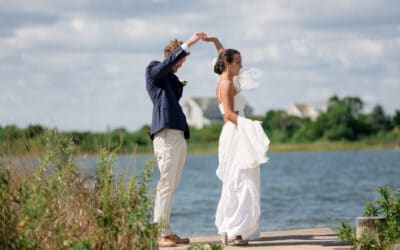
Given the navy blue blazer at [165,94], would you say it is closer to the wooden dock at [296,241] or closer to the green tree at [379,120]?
the wooden dock at [296,241]

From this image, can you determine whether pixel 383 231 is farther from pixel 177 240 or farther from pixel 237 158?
pixel 177 240

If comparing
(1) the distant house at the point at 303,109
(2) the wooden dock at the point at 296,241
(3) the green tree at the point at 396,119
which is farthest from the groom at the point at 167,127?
(1) the distant house at the point at 303,109

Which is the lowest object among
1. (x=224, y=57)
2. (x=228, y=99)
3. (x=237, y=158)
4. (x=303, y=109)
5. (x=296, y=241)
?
(x=303, y=109)

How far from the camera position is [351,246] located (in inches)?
293

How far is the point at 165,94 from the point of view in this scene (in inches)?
298

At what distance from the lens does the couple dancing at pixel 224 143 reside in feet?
24.6

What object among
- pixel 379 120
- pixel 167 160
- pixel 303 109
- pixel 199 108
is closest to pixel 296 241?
pixel 167 160

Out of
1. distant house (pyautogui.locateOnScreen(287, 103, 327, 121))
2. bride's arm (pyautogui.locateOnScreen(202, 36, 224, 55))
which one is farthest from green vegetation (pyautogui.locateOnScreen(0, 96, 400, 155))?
bride's arm (pyautogui.locateOnScreen(202, 36, 224, 55))

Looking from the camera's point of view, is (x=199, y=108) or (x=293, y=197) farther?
(x=199, y=108)

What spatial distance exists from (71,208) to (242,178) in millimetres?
1998

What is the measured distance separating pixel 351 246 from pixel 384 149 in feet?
219

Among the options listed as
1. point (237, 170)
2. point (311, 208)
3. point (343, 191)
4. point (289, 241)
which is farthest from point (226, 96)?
point (343, 191)

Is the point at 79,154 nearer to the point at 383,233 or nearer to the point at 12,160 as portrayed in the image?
the point at 12,160

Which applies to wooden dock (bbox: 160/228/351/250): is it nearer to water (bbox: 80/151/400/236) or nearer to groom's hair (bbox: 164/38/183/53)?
water (bbox: 80/151/400/236)
